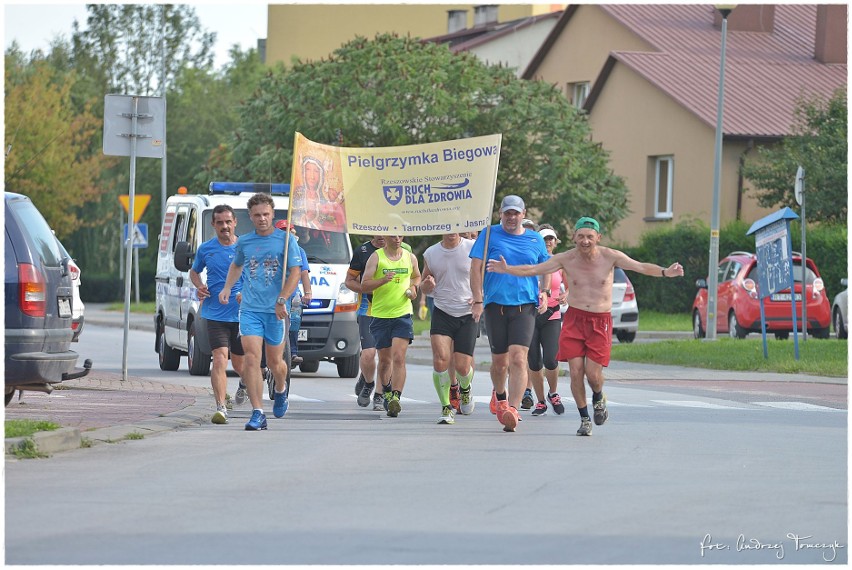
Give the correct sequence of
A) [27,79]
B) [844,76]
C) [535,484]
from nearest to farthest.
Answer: [535,484] → [844,76] → [27,79]

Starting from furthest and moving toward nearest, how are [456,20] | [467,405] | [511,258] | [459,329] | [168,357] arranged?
[456,20] < [168,357] < [467,405] < [459,329] < [511,258]

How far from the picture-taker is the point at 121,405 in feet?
48.3

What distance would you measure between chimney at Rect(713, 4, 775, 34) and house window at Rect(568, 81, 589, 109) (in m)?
4.54

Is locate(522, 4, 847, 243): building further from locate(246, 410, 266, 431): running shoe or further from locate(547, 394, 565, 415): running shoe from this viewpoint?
locate(246, 410, 266, 431): running shoe

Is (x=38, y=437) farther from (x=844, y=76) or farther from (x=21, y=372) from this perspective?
(x=844, y=76)

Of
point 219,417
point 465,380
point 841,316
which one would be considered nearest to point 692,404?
point 465,380

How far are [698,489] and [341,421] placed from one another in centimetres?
512

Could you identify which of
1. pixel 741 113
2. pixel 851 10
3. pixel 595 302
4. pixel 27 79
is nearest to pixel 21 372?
pixel 595 302

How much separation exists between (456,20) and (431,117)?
122 ft

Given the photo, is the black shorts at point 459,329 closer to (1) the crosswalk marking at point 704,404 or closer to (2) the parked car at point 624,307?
(1) the crosswalk marking at point 704,404

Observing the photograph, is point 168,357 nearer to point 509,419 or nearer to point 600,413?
point 509,419

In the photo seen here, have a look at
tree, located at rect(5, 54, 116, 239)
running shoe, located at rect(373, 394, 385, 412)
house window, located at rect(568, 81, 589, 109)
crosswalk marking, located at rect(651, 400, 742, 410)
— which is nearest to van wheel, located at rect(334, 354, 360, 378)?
crosswalk marking, located at rect(651, 400, 742, 410)

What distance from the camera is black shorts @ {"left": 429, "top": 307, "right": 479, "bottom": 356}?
13.8 meters

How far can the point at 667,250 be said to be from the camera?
39625mm
